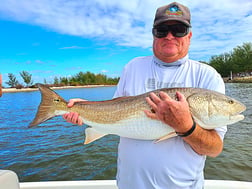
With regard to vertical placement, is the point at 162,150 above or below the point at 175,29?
below

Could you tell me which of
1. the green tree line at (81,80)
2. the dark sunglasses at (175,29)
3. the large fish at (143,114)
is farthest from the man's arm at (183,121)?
the green tree line at (81,80)

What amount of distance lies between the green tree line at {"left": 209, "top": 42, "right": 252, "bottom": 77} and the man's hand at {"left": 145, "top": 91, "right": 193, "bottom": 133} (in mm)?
92253

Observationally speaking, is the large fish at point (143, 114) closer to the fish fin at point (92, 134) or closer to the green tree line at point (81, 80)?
the fish fin at point (92, 134)

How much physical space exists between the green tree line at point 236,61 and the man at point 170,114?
301 feet

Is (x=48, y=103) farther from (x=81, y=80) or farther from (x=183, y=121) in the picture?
(x=81, y=80)

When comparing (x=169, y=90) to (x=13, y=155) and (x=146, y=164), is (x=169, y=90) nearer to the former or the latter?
(x=146, y=164)

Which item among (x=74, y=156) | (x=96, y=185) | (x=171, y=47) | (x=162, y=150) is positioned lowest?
(x=74, y=156)

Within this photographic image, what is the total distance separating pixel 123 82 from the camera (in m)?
2.60

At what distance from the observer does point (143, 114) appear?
2.23m

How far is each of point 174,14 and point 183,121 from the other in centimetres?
111

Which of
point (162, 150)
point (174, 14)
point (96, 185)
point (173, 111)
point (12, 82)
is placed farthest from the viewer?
point (12, 82)

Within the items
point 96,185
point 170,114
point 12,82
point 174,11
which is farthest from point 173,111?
point 12,82

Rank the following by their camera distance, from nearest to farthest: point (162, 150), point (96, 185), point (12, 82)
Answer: point (162, 150), point (96, 185), point (12, 82)

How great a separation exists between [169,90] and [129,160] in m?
0.78
